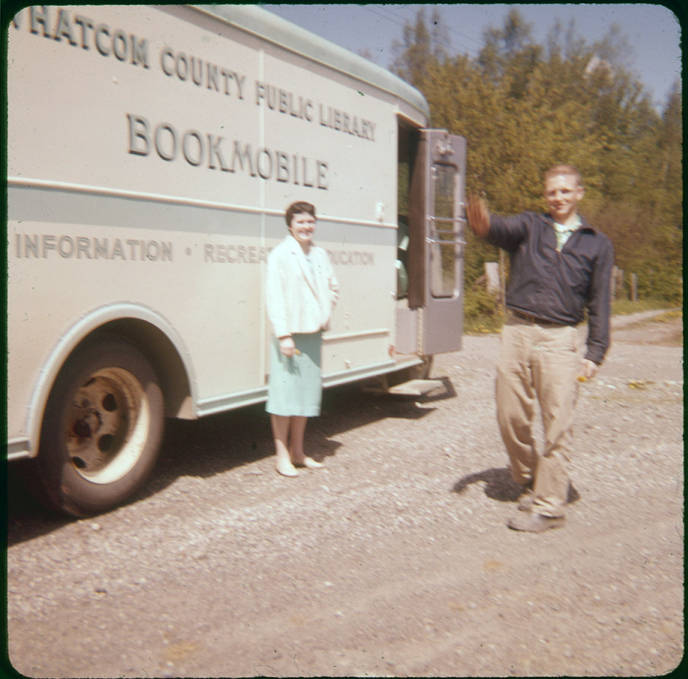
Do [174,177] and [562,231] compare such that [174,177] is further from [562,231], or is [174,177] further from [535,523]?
[535,523]

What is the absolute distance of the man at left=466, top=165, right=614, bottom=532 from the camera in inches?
179

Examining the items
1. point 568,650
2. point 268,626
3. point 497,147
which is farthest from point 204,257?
point 497,147

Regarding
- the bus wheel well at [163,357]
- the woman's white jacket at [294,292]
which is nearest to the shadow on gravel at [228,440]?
the bus wheel well at [163,357]

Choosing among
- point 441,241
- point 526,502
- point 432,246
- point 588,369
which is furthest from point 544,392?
point 441,241

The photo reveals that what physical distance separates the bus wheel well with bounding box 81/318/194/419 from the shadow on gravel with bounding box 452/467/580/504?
174 cm

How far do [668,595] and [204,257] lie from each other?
9.96 ft

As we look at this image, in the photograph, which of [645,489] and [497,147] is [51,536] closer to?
[645,489]

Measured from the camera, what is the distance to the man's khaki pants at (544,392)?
4547 mm

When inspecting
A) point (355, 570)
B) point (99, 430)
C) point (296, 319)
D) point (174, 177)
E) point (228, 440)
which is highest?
point (174, 177)

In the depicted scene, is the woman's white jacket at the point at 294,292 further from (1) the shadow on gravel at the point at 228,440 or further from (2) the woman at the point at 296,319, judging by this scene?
(1) the shadow on gravel at the point at 228,440

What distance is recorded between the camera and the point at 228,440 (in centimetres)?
669

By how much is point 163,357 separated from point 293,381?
2.92 ft

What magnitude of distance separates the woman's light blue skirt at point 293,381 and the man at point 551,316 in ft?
4.50

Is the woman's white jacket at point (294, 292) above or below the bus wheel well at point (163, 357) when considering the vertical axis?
above
